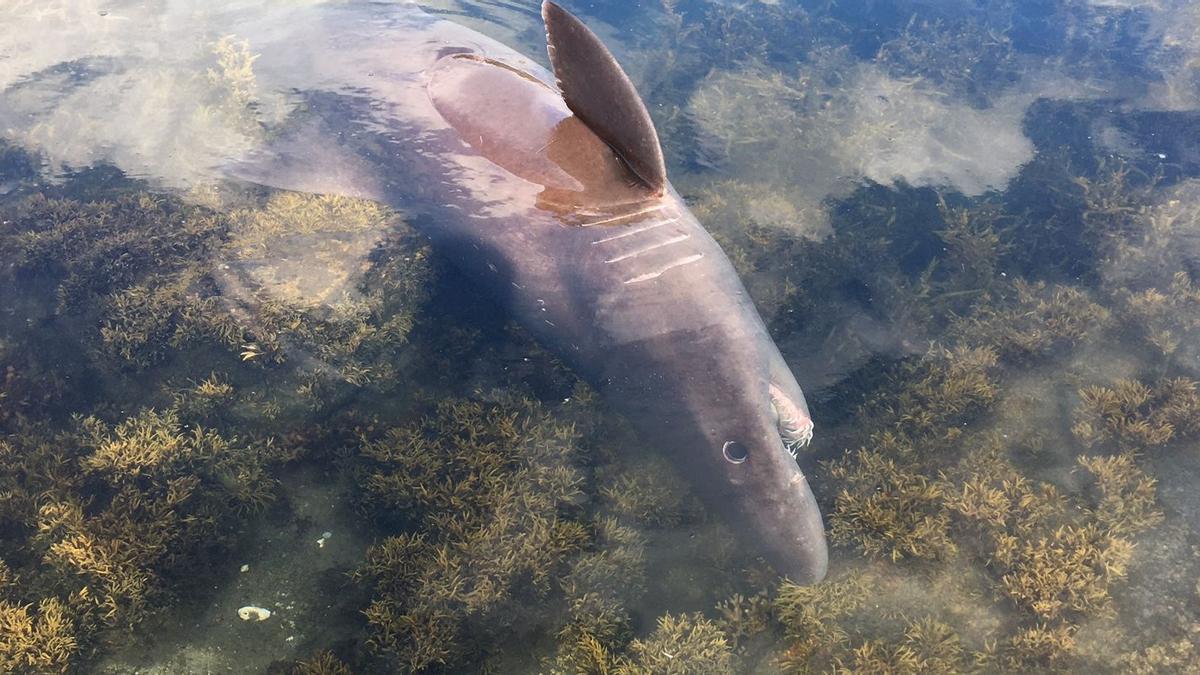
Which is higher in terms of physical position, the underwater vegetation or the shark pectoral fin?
the shark pectoral fin

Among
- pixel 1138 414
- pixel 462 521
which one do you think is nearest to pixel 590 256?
pixel 462 521

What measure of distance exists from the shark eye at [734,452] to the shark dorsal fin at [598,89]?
1.88 meters

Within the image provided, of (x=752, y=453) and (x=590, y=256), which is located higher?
(x=590, y=256)

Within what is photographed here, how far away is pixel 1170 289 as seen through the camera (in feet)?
18.5

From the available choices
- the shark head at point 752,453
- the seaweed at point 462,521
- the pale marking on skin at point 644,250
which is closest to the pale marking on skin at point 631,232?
the pale marking on skin at point 644,250

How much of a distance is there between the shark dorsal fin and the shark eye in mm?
1878

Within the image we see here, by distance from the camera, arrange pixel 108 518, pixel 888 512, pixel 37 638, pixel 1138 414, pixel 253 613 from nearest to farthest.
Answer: pixel 37 638, pixel 253 613, pixel 108 518, pixel 888 512, pixel 1138 414

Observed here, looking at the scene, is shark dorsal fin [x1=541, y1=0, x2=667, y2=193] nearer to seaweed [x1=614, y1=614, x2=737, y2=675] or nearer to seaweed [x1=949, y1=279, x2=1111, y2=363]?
seaweed [x1=614, y1=614, x2=737, y2=675]

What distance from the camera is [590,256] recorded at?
14.6 ft

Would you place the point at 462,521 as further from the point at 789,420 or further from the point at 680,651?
the point at 789,420

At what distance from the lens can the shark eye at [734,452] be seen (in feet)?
13.8

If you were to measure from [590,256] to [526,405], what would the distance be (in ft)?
4.02

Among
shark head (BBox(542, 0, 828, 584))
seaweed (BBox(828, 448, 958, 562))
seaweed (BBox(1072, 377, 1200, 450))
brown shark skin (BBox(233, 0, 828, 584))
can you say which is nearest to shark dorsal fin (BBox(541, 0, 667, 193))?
shark head (BBox(542, 0, 828, 584))

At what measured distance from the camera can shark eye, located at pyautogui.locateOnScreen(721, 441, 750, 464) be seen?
4211 millimetres
